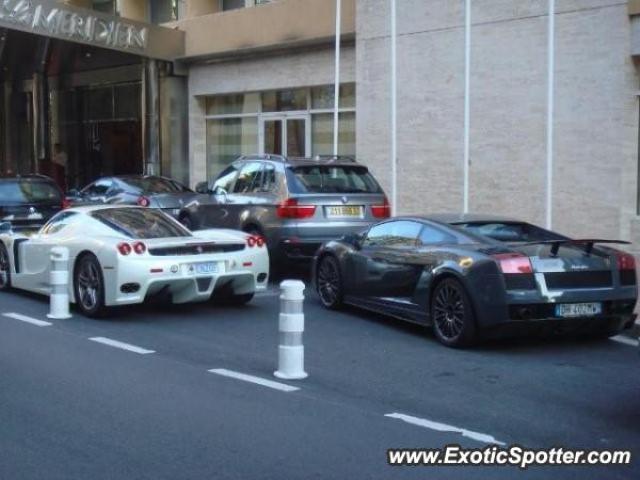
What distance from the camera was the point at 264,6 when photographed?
21156 mm

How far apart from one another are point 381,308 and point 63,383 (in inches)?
156

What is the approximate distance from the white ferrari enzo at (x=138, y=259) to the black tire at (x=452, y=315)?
2597mm

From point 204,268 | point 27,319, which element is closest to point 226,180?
point 204,268

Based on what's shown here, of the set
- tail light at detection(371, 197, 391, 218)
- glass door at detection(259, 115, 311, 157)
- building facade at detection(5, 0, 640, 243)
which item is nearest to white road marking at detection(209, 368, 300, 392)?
tail light at detection(371, 197, 391, 218)

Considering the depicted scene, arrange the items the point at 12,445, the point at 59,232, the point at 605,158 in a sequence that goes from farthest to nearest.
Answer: the point at 605,158 → the point at 59,232 → the point at 12,445

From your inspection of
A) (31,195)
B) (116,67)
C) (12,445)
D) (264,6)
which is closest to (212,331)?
(12,445)

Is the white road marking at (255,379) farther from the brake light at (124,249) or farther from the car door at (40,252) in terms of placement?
the car door at (40,252)

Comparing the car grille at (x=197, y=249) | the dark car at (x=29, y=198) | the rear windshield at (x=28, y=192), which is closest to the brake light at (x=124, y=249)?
the car grille at (x=197, y=249)

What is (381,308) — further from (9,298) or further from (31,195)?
(31,195)

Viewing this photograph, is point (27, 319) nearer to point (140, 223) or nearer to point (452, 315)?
point (140, 223)

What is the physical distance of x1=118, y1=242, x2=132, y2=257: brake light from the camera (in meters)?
10.1

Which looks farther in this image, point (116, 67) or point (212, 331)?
point (116, 67)

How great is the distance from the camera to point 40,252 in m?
11.6

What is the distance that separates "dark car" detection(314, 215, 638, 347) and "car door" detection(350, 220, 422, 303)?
0.01 meters
